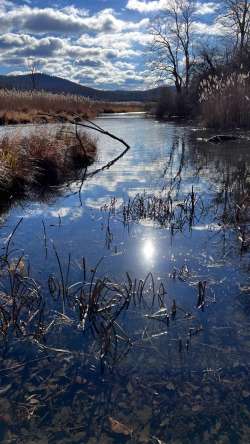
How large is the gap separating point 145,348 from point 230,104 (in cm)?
1508

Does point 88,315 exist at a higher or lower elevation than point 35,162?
lower

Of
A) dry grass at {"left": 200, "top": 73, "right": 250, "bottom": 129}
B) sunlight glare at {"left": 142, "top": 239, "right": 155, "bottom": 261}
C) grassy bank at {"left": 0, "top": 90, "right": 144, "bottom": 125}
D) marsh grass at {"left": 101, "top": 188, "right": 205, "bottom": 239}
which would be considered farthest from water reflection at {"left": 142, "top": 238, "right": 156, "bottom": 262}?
grassy bank at {"left": 0, "top": 90, "right": 144, "bottom": 125}

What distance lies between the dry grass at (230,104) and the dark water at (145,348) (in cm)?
1081

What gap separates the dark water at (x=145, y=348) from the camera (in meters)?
2.21

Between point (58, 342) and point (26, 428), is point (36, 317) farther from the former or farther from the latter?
point (26, 428)

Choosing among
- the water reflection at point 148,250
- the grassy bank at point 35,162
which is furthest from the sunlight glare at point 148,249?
the grassy bank at point 35,162

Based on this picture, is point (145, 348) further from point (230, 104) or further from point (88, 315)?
point (230, 104)

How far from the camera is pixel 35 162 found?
340 inches

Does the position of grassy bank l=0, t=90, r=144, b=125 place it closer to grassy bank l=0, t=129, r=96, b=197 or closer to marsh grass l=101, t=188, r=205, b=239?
grassy bank l=0, t=129, r=96, b=197

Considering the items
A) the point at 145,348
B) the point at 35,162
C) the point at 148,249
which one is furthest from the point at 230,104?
the point at 145,348

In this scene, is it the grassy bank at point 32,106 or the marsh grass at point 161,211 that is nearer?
the marsh grass at point 161,211

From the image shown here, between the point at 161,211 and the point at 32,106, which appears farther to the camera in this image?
the point at 32,106

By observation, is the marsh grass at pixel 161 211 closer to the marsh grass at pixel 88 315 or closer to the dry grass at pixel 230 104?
the marsh grass at pixel 88 315

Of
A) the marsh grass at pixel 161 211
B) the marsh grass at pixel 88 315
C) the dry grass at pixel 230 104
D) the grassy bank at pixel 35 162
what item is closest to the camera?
the marsh grass at pixel 88 315
